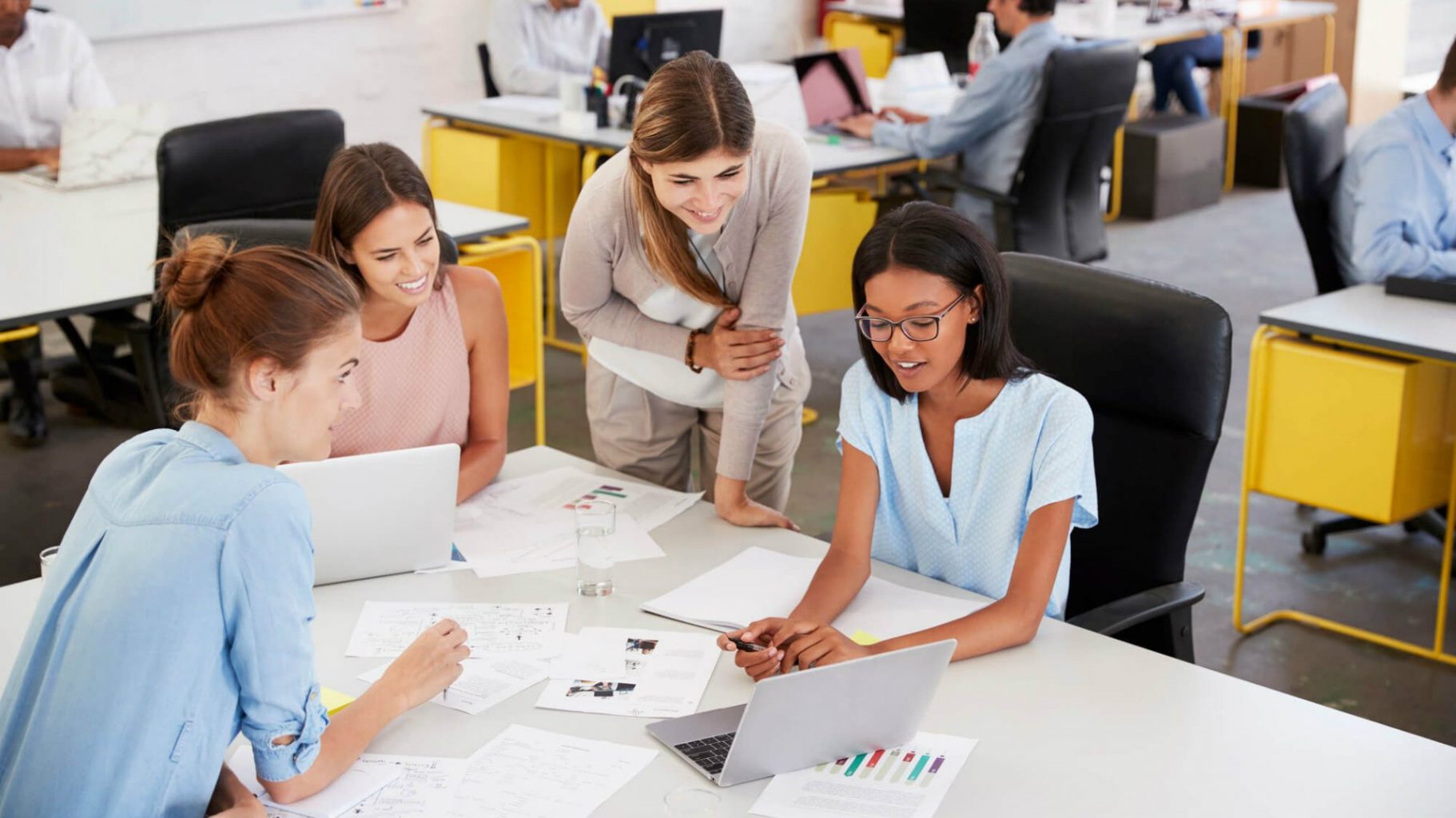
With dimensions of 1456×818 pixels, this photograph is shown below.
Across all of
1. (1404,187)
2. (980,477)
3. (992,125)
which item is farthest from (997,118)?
(980,477)

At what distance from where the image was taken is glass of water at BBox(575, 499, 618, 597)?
193 cm

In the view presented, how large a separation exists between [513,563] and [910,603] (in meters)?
0.55

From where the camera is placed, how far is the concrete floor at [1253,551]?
305 cm

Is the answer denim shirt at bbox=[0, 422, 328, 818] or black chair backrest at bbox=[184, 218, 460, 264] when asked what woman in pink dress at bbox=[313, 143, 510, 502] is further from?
denim shirt at bbox=[0, 422, 328, 818]

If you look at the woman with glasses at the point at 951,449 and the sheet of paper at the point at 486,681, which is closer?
the sheet of paper at the point at 486,681

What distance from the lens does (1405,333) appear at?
2.95m

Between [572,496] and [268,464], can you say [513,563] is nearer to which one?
[572,496]

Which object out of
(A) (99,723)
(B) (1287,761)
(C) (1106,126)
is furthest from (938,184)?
(A) (99,723)

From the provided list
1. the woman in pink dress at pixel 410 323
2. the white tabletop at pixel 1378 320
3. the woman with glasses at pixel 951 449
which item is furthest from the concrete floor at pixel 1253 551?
the white tabletop at pixel 1378 320

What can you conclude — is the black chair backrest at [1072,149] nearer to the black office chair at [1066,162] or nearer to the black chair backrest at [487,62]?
the black office chair at [1066,162]

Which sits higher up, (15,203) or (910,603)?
(15,203)

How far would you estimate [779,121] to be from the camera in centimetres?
463

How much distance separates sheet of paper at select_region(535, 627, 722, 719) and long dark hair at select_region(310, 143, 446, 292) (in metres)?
0.72

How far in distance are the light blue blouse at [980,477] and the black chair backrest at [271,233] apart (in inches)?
31.6
